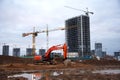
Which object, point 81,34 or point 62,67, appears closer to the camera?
point 62,67

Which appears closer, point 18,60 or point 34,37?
point 18,60

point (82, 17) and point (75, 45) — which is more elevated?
point (82, 17)

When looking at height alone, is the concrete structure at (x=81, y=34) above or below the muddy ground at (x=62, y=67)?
above

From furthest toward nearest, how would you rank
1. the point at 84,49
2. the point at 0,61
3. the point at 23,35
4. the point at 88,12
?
the point at 84,49 → the point at 23,35 → the point at 88,12 → the point at 0,61

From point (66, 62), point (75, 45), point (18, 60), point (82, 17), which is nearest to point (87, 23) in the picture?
point (82, 17)

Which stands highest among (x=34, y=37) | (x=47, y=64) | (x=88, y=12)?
(x=88, y=12)

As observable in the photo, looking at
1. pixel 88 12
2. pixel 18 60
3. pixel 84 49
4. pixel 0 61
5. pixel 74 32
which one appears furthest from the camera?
pixel 74 32

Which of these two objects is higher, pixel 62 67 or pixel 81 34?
pixel 81 34

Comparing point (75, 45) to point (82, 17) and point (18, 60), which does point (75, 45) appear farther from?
point (18, 60)

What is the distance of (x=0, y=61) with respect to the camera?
83.4m

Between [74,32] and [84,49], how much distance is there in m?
20.1

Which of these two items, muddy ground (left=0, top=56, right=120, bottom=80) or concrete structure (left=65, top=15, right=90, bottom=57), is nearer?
muddy ground (left=0, top=56, right=120, bottom=80)

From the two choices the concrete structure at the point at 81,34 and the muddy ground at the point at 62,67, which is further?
the concrete structure at the point at 81,34

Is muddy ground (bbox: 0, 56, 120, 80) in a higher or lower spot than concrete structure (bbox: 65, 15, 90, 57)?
lower
